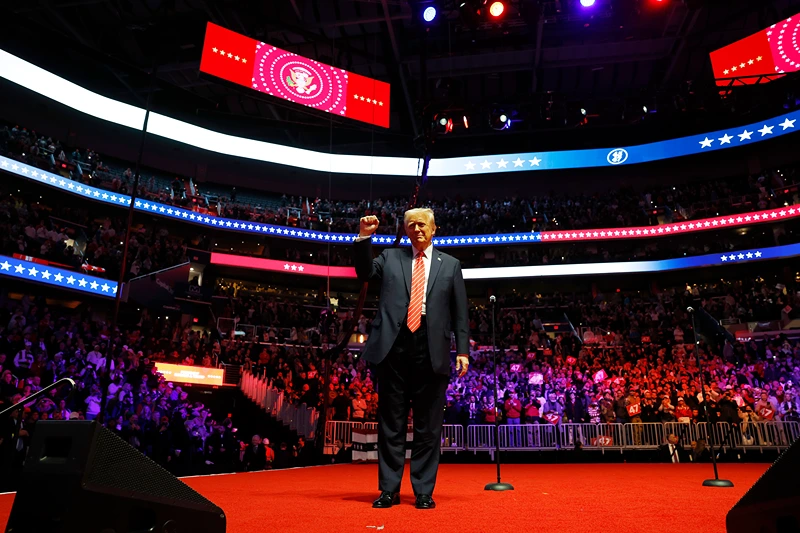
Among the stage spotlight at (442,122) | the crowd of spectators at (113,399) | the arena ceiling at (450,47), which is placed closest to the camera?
the crowd of spectators at (113,399)

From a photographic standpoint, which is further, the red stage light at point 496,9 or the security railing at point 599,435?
the security railing at point 599,435

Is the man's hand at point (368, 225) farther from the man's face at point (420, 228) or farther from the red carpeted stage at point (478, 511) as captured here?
the red carpeted stage at point (478, 511)

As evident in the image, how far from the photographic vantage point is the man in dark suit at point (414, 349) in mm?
3260

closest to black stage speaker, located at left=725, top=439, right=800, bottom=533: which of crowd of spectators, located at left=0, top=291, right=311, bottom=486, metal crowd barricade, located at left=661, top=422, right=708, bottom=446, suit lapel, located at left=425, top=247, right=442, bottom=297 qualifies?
suit lapel, located at left=425, top=247, right=442, bottom=297

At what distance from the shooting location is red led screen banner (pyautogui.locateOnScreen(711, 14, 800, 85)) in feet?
53.9

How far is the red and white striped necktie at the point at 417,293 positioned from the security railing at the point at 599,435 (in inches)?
341

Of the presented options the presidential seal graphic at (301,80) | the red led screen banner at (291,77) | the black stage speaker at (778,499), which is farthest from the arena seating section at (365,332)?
the presidential seal graphic at (301,80)

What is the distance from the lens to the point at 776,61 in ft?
54.0

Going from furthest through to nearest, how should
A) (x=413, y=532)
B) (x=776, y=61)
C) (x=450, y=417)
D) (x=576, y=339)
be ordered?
(x=576, y=339), (x=776, y=61), (x=450, y=417), (x=413, y=532)

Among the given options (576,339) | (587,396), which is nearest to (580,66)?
(576,339)

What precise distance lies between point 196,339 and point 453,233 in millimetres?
14903

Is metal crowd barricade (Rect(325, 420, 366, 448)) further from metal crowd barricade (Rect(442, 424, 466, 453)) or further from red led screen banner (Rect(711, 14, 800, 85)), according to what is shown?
red led screen banner (Rect(711, 14, 800, 85))

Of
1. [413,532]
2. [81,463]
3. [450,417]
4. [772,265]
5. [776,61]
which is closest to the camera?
[81,463]

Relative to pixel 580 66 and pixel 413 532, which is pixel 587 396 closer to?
pixel 413 532
